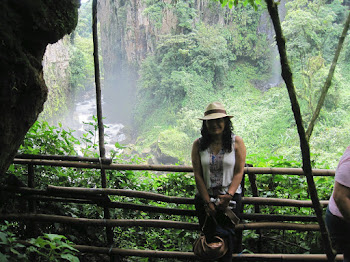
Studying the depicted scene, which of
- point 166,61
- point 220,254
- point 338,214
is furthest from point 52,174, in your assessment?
point 166,61

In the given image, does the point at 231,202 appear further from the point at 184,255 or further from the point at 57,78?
the point at 57,78

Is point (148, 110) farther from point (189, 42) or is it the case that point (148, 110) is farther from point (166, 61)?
point (189, 42)

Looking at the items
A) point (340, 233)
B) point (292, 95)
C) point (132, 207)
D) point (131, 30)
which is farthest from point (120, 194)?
point (131, 30)

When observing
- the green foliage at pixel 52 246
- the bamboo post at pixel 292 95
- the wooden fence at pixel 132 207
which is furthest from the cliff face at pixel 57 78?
the bamboo post at pixel 292 95

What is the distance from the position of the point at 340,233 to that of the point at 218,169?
713 mm

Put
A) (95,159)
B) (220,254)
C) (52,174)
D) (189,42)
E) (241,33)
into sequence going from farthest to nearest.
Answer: (241,33) < (189,42) < (52,174) < (95,159) < (220,254)

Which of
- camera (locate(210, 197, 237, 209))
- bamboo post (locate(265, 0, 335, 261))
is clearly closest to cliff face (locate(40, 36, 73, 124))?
camera (locate(210, 197, 237, 209))

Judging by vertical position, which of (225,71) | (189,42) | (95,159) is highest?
(189,42)

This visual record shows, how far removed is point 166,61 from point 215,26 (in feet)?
11.9

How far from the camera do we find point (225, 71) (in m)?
19.9

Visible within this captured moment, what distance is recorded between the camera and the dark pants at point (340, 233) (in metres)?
1.62

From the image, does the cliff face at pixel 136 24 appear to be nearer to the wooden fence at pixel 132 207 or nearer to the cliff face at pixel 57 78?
the cliff face at pixel 57 78

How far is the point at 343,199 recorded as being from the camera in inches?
58.7

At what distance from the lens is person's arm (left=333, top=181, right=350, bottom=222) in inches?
58.4
